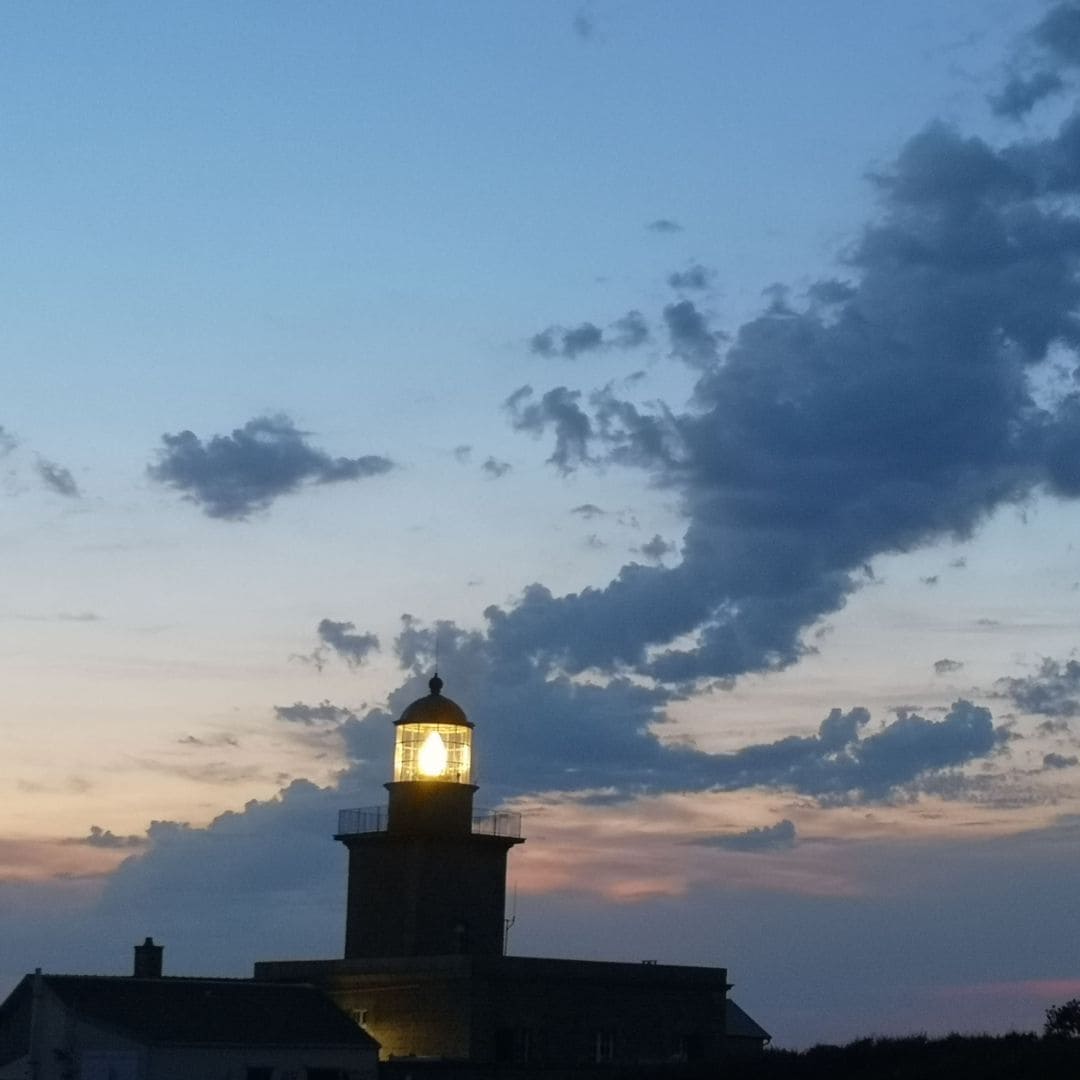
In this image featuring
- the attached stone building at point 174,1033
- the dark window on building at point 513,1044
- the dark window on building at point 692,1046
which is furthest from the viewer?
the dark window on building at point 692,1046

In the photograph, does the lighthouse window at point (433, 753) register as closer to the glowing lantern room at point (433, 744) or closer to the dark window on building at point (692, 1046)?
the glowing lantern room at point (433, 744)

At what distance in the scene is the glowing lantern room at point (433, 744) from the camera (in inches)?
1969

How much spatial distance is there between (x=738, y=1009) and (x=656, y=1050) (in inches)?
567

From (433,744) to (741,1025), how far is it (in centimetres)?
1719

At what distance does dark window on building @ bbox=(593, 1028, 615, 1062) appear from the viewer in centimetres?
4791

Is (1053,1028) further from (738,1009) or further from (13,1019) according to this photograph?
(13,1019)

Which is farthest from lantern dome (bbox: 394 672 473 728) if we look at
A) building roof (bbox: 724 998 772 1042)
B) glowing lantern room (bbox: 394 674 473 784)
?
building roof (bbox: 724 998 772 1042)

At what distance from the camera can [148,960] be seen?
51.3 meters

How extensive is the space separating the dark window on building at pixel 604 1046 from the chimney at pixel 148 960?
37.0 feet

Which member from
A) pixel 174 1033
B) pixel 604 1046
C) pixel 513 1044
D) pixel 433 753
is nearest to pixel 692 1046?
pixel 604 1046

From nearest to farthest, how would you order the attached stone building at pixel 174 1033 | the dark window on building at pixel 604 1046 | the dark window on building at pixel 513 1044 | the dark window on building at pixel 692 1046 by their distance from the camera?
the attached stone building at pixel 174 1033 → the dark window on building at pixel 513 1044 → the dark window on building at pixel 604 1046 → the dark window on building at pixel 692 1046

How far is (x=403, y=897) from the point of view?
49250 millimetres

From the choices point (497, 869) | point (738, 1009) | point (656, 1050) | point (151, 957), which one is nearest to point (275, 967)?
point (151, 957)

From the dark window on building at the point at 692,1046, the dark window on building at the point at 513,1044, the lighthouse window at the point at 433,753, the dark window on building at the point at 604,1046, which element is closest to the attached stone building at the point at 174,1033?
the dark window on building at the point at 513,1044
